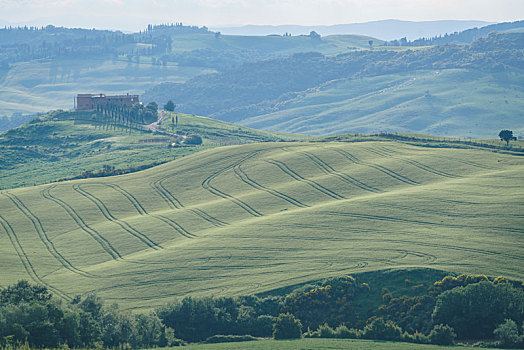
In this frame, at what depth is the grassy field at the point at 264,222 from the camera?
93375mm

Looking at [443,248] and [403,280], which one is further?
[443,248]

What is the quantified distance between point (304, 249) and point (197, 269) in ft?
55.6

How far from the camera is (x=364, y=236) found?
103 metres

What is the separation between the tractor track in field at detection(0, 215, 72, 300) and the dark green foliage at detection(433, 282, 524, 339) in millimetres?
52057

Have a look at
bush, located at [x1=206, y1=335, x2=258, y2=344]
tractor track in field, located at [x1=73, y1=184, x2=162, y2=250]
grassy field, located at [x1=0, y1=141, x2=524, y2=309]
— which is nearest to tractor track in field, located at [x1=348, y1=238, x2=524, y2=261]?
grassy field, located at [x1=0, y1=141, x2=524, y2=309]

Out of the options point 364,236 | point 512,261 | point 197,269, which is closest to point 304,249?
point 364,236

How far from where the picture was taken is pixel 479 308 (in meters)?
75.6

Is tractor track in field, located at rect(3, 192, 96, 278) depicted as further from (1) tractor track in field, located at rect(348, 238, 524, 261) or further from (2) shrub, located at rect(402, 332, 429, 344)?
(2) shrub, located at rect(402, 332, 429, 344)

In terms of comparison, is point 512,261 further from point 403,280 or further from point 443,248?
point 403,280

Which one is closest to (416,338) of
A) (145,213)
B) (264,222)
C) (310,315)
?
(310,315)

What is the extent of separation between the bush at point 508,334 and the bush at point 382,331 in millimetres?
10809

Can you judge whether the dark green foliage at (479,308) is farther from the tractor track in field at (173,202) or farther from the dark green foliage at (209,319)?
the tractor track in field at (173,202)

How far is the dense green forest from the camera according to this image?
70.9 m

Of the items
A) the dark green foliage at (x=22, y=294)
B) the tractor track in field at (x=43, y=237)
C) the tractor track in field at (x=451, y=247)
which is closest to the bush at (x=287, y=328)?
the tractor track in field at (x=451, y=247)
